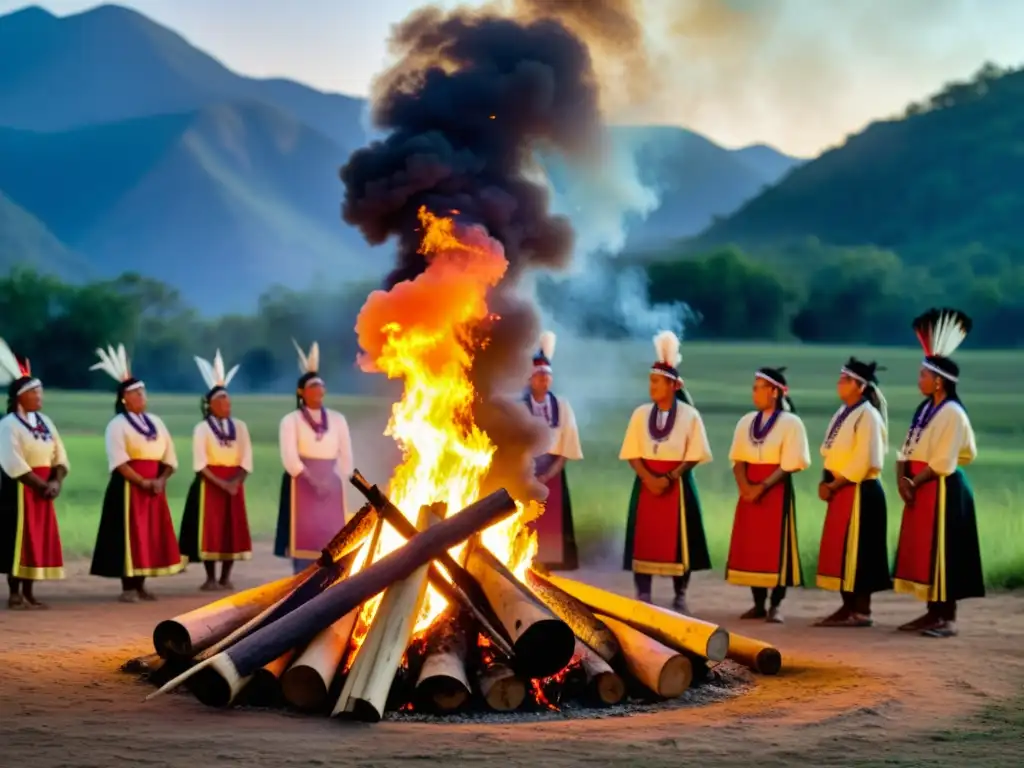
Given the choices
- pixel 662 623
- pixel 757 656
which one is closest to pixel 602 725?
pixel 662 623

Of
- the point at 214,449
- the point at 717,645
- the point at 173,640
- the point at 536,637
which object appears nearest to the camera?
the point at 536,637

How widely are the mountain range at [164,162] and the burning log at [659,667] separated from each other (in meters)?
15.4

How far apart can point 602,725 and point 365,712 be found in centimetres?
109

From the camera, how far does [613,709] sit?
6633mm

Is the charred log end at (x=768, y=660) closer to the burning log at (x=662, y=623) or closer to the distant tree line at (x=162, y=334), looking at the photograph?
the burning log at (x=662, y=623)

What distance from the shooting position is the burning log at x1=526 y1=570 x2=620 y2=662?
7066 mm

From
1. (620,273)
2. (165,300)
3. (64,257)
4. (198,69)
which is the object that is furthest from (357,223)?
(198,69)

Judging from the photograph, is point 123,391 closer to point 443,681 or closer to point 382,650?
point 382,650

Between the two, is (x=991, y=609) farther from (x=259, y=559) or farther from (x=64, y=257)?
(x=64, y=257)

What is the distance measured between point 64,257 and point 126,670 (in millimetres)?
16713

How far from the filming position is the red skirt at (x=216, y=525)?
11.0 m

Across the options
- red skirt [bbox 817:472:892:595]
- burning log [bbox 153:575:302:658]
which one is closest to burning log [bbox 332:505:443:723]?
burning log [bbox 153:575:302:658]

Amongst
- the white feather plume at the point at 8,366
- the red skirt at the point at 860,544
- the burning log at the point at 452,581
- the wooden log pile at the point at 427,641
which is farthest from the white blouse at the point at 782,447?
the white feather plume at the point at 8,366

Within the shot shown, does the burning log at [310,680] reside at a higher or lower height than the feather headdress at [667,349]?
lower
